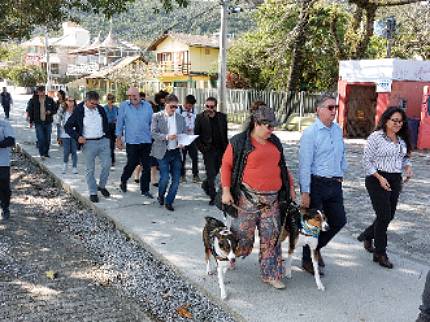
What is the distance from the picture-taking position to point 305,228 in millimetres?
4512

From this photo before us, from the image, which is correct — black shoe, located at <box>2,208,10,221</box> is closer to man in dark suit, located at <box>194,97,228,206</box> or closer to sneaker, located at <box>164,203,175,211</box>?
sneaker, located at <box>164,203,175,211</box>

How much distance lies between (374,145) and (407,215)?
3.08 m

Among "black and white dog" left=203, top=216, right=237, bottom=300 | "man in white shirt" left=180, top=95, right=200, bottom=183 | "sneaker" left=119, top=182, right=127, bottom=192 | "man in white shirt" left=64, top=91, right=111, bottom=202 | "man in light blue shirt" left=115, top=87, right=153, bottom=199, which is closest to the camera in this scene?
"black and white dog" left=203, top=216, right=237, bottom=300

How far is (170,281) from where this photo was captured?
4949mm

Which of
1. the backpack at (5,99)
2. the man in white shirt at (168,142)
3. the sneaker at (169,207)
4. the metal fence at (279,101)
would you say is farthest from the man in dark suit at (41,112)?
the backpack at (5,99)

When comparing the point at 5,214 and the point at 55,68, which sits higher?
the point at 55,68

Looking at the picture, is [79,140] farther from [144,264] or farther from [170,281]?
[170,281]

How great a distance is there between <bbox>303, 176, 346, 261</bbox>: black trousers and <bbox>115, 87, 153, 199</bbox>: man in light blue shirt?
3.85 meters

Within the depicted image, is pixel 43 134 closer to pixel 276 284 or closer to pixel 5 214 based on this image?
pixel 5 214

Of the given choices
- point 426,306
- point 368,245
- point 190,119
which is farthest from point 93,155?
point 426,306

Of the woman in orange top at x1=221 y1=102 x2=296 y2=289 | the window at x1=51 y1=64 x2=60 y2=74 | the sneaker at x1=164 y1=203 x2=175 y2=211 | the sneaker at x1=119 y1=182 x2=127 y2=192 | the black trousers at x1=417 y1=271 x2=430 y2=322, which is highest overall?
the window at x1=51 y1=64 x2=60 y2=74

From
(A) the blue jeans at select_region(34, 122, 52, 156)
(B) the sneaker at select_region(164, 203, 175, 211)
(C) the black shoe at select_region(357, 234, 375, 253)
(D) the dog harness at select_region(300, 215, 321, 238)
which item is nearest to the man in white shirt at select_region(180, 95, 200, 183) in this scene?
(B) the sneaker at select_region(164, 203, 175, 211)

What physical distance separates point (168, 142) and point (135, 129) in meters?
1.01

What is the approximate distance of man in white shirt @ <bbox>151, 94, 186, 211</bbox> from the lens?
693 centimetres
